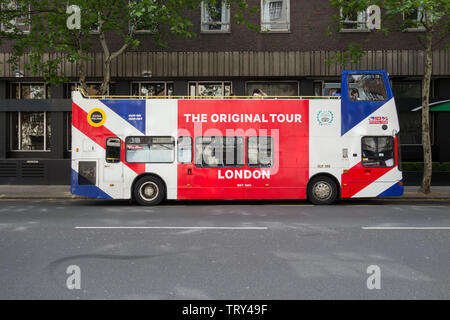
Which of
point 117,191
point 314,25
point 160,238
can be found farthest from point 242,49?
point 160,238

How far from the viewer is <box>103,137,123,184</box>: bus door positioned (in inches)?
485

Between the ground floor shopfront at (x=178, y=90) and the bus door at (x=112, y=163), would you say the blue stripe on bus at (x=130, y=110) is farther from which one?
the ground floor shopfront at (x=178, y=90)

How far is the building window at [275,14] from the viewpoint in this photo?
1888 centimetres

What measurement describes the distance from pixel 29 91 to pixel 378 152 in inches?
640

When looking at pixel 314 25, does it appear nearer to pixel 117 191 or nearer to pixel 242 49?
pixel 242 49

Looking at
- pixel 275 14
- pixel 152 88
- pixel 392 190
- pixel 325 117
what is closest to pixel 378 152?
pixel 392 190

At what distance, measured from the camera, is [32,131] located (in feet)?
63.7

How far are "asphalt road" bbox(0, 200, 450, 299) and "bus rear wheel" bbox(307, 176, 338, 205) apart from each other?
1737 millimetres

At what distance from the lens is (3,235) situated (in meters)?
7.54

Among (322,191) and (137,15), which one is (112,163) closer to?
(137,15)

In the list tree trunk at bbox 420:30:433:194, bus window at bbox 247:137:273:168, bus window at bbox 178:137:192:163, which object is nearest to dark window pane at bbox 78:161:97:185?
bus window at bbox 178:137:192:163

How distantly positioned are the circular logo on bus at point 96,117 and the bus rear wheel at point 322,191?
6.70m

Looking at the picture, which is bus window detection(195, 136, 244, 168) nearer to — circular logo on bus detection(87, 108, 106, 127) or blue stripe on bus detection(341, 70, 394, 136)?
circular logo on bus detection(87, 108, 106, 127)

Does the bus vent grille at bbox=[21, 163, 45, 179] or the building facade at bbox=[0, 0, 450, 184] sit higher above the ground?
the building facade at bbox=[0, 0, 450, 184]
